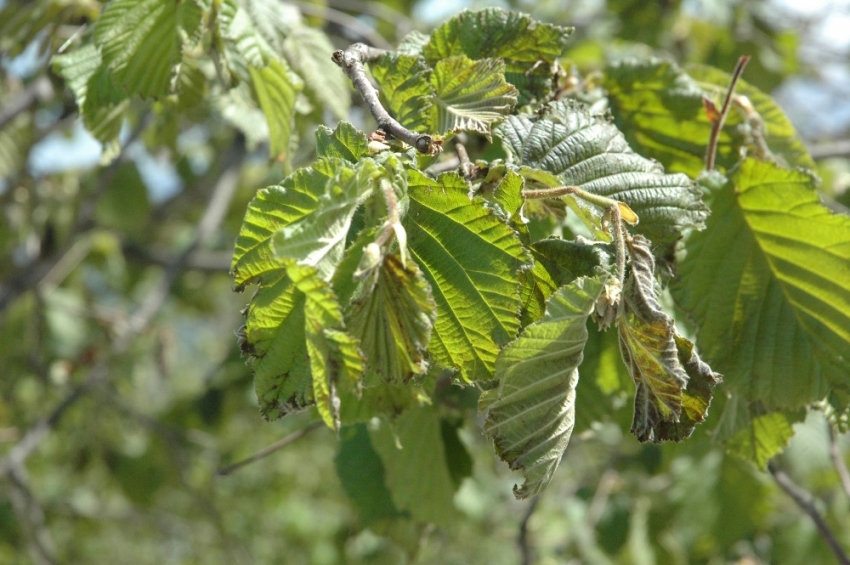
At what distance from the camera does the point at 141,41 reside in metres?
1.23

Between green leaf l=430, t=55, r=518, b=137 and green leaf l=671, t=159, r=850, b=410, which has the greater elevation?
green leaf l=430, t=55, r=518, b=137

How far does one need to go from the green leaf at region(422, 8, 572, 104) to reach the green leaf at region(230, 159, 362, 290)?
0.43 m

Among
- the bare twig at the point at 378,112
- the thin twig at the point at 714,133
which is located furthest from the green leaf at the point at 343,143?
the thin twig at the point at 714,133

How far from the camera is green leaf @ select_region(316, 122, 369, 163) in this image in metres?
0.79

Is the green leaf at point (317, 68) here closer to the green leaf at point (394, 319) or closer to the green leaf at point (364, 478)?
the green leaf at point (364, 478)

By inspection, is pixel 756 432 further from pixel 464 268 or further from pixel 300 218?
pixel 300 218

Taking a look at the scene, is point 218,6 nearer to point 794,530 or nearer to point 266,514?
point 794,530

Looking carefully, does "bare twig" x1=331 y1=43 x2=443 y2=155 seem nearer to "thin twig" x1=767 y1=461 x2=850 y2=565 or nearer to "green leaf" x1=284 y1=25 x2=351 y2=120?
"green leaf" x1=284 y1=25 x2=351 y2=120

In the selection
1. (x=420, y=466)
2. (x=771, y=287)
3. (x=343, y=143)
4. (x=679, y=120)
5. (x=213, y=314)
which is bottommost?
(x=213, y=314)

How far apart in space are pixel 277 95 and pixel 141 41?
0.22 metres

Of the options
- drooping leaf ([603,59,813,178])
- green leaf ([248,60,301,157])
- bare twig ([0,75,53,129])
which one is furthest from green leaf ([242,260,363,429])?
bare twig ([0,75,53,129])

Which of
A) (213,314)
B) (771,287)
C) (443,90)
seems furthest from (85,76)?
(213,314)

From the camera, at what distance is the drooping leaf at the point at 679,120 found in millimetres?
1304

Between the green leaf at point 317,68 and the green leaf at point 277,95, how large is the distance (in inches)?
6.9
